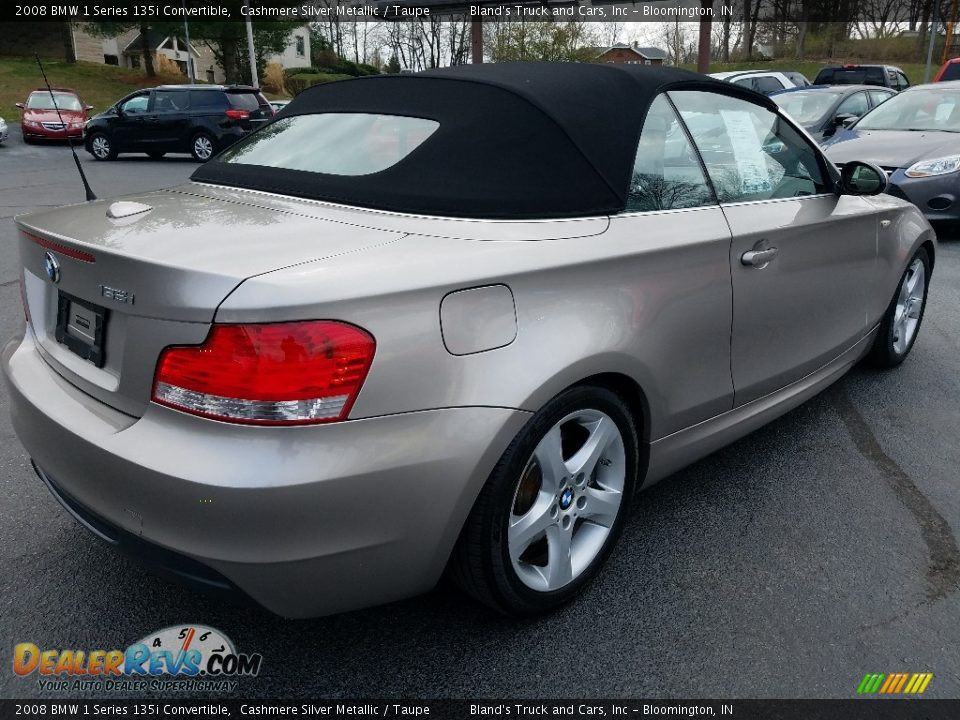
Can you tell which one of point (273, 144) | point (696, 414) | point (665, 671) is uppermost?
point (273, 144)

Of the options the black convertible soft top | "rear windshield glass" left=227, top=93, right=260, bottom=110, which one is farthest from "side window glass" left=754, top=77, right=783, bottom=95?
the black convertible soft top

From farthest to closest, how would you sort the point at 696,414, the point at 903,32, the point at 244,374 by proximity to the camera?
the point at 903,32 < the point at 696,414 < the point at 244,374

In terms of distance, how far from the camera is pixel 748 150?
121 inches

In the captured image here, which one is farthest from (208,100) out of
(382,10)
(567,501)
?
(567,501)

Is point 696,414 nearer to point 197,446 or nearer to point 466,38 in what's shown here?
point 197,446

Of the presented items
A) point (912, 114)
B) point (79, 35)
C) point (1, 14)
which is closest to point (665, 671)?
point (912, 114)

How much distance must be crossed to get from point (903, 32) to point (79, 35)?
191ft

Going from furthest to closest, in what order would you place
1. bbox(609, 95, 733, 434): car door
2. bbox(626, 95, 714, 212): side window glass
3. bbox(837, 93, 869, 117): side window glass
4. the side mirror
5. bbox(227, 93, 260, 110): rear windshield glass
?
bbox(227, 93, 260, 110): rear windshield glass, bbox(837, 93, 869, 117): side window glass, the side mirror, bbox(626, 95, 714, 212): side window glass, bbox(609, 95, 733, 434): car door

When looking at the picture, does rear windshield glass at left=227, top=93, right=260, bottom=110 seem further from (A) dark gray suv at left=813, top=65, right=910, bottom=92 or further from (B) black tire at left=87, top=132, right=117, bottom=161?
(A) dark gray suv at left=813, top=65, right=910, bottom=92

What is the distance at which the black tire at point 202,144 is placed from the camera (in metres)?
18.8

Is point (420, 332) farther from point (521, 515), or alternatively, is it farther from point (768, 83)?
point (768, 83)

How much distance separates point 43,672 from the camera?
2.12 meters

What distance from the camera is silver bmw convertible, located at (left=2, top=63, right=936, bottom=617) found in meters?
1.76

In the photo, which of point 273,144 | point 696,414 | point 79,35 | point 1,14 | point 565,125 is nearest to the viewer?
point 565,125
